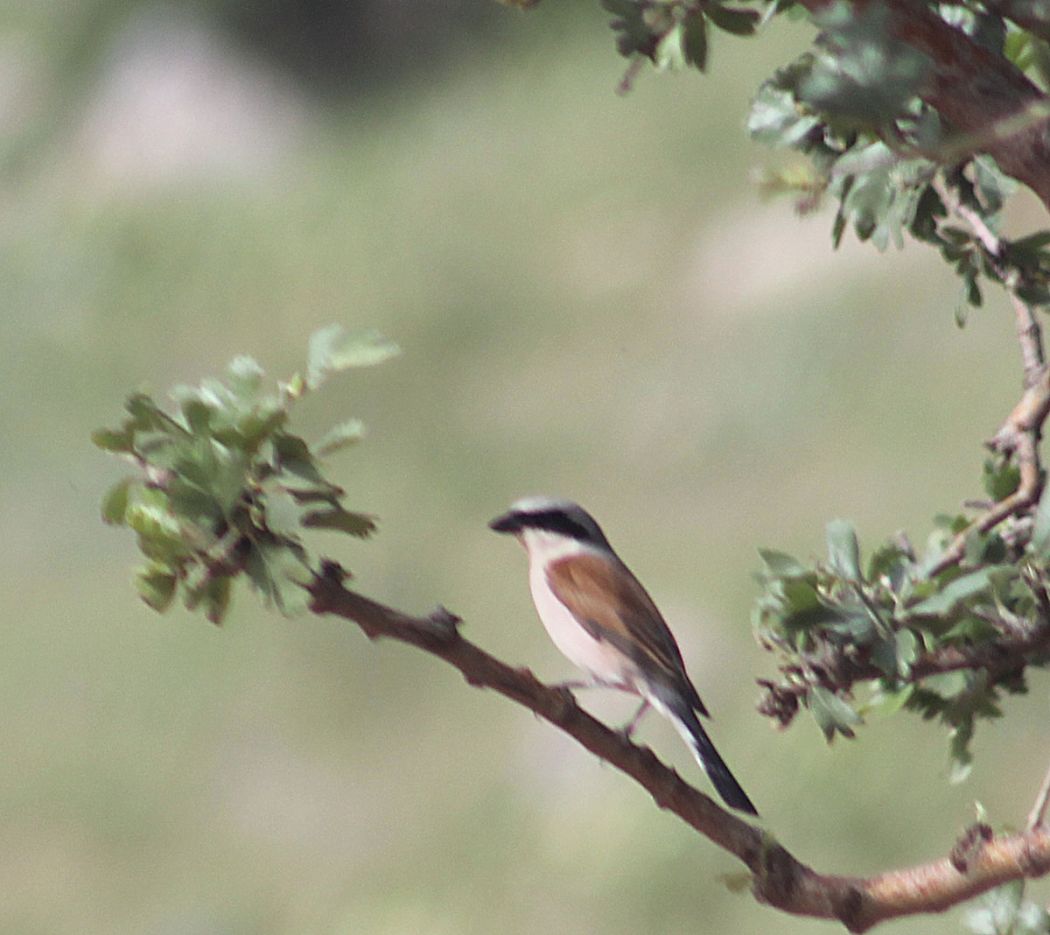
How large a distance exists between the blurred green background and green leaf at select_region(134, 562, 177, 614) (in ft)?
13.6

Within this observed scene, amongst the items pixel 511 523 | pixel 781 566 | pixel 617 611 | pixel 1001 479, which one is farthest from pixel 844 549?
pixel 511 523

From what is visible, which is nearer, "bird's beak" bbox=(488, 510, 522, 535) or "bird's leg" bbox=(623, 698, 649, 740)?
"bird's leg" bbox=(623, 698, 649, 740)

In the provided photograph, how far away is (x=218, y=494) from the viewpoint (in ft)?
6.44

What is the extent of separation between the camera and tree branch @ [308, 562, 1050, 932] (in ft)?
6.45

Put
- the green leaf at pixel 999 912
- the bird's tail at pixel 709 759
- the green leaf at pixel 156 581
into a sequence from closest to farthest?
the green leaf at pixel 156 581 < the green leaf at pixel 999 912 < the bird's tail at pixel 709 759

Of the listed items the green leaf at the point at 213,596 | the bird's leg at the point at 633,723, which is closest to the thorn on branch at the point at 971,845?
the bird's leg at the point at 633,723

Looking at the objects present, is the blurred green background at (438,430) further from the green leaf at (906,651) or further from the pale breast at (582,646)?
the green leaf at (906,651)

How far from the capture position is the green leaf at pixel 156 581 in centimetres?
202

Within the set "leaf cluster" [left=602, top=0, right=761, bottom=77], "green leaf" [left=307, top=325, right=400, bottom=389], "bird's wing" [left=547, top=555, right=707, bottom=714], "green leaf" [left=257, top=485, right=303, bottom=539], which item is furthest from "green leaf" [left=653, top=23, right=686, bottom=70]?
"bird's wing" [left=547, top=555, right=707, bottom=714]

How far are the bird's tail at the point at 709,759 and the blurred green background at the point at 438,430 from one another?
2290mm

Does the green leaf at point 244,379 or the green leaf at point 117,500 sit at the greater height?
the green leaf at point 244,379

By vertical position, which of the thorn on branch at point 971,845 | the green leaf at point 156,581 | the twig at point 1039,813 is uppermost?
the twig at point 1039,813

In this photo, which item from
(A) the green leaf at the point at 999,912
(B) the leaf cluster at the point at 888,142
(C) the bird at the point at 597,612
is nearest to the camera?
(B) the leaf cluster at the point at 888,142

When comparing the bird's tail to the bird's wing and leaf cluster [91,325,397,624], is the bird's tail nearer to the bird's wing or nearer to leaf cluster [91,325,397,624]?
the bird's wing
